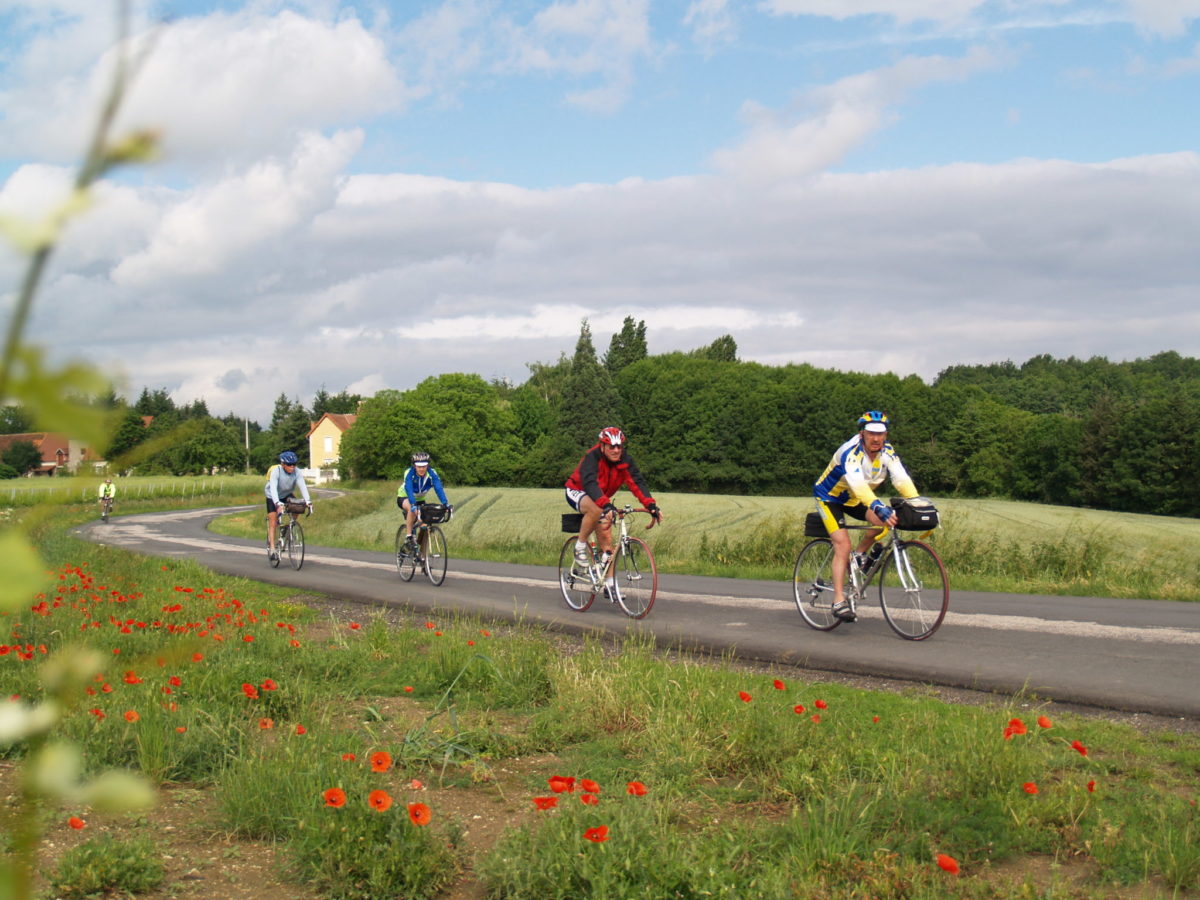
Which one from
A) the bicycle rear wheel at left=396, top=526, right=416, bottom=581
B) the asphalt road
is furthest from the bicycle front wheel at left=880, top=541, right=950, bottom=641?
the bicycle rear wheel at left=396, top=526, right=416, bottom=581

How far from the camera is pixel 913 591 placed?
31.6 feet

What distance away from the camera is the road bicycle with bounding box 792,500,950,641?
961cm

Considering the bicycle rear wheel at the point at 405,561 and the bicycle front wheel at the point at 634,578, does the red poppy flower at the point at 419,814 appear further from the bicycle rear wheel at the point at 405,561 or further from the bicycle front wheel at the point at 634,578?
the bicycle rear wheel at the point at 405,561

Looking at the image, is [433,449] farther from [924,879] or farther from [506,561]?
[924,879]

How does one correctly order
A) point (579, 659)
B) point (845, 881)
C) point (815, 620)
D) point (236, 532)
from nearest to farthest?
1. point (845, 881)
2. point (579, 659)
3. point (815, 620)
4. point (236, 532)

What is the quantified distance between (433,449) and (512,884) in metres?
93.0

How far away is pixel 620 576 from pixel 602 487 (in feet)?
3.44

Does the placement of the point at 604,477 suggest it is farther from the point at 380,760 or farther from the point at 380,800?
the point at 380,800

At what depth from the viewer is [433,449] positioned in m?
95.7

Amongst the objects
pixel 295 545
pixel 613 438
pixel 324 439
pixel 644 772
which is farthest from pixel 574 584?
pixel 324 439

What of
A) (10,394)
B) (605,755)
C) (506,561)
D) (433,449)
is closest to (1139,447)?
(433,449)

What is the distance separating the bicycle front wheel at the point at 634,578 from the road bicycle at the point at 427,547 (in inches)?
175

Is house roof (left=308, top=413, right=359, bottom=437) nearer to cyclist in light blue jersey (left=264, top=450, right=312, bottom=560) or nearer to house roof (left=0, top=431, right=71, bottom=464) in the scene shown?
cyclist in light blue jersey (left=264, top=450, right=312, bottom=560)

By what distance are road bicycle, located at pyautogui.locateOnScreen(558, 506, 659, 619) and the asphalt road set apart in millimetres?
194
